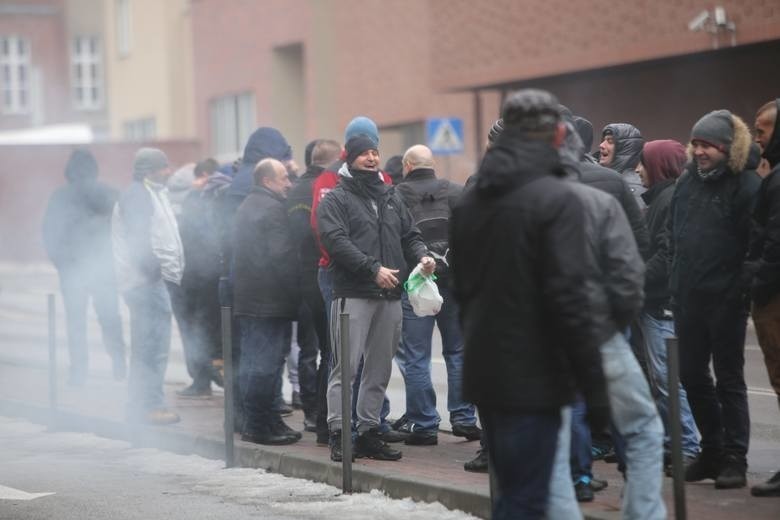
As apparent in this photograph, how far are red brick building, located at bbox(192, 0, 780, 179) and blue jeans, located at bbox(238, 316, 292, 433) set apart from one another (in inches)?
395

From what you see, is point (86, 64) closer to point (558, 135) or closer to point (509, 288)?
point (558, 135)

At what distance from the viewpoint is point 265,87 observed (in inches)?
1452

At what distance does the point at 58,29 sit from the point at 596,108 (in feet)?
159

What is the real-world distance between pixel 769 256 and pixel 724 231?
13.9 inches

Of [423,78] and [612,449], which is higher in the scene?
[423,78]

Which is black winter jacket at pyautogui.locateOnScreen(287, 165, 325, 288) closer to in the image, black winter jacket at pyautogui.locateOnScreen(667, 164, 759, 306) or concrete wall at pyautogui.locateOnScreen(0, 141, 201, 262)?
black winter jacket at pyautogui.locateOnScreen(667, 164, 759, 306)

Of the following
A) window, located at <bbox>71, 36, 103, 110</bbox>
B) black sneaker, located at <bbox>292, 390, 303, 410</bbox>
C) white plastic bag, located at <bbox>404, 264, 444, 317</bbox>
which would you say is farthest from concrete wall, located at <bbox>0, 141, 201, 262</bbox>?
white plastic bag, located at <bbox>404, 264, 444, 317</bbox>

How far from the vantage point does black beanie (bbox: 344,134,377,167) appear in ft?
30.1

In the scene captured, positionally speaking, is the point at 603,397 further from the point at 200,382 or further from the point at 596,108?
the point at 596,108

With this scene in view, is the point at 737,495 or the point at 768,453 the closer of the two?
the point at 737,495

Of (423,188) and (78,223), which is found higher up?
(423,188)

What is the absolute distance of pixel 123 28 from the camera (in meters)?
48.8

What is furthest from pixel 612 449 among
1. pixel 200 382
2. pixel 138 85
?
pixel 138 85

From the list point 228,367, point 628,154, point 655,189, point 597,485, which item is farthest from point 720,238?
point 228,367
